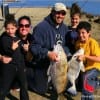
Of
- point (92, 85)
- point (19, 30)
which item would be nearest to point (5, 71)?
point (19, 30)

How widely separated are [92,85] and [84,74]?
26 cm

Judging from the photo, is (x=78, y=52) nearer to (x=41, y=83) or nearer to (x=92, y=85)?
(x=92, y=85)

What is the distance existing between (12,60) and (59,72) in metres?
0.74

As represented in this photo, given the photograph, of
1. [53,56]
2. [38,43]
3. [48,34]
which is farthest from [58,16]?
[53,56]

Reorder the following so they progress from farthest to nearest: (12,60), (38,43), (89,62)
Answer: (38,43)
(89,62)
(12,60)

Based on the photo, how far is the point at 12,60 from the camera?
20.5 feet

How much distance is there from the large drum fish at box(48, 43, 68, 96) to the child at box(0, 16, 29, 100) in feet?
1.65

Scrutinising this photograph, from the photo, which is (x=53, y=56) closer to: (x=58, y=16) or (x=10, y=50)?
(x=10, y=50)

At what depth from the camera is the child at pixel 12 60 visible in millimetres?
6250

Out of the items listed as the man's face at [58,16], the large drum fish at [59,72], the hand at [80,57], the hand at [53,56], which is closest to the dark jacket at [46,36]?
the man's face at [58,16]

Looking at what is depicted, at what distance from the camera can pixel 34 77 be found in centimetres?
720

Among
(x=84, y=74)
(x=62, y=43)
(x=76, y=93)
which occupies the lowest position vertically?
(x=76, y=93)

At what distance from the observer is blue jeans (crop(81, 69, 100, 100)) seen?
621cm

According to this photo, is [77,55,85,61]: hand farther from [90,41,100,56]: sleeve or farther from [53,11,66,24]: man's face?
[53,11,66,24]: man's face
